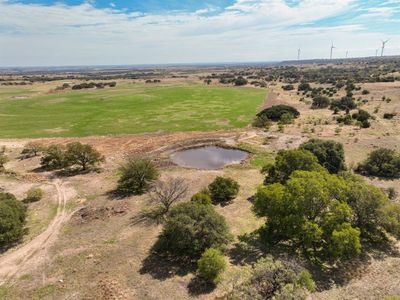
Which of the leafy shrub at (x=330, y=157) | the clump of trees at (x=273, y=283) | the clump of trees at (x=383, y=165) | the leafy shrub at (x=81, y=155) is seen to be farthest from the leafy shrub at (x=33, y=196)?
the clump of trees at (x=383, y=165)

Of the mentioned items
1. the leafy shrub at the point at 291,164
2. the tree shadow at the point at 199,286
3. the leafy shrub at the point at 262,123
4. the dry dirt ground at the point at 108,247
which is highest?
the leafy shrub at the point at 291,164

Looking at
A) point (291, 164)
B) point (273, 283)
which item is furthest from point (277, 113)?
point (273, 283)

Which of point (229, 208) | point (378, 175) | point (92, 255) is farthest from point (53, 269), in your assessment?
point (378, 175)

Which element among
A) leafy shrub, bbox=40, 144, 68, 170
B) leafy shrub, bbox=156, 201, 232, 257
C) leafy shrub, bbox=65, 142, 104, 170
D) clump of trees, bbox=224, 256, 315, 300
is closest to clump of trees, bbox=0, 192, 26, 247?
leafy shrub, bbox=156, 201, 232, 257

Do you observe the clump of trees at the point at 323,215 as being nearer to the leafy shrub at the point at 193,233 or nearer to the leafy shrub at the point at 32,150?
the leafy shrub at the point at 193,233

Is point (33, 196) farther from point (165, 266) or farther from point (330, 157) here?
point (330, 157)

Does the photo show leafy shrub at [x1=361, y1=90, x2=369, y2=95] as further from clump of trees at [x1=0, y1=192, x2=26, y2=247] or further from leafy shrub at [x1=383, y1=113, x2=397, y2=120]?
clump of trees at [x1=0, y1=192, x2=26, y2=247]

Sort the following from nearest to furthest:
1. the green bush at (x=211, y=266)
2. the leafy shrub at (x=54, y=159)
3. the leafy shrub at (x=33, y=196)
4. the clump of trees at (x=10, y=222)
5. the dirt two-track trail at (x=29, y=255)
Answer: the green bush at (x=211, y=266) → the dirt two-track trail at (x=29, y=255) → the clump of trees at (x=10, y=222) → the leafy shrub at (x=33, y=196) → the leafy shrub at (x=54, y=159)

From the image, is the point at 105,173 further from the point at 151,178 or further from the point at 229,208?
the point at 229,208
